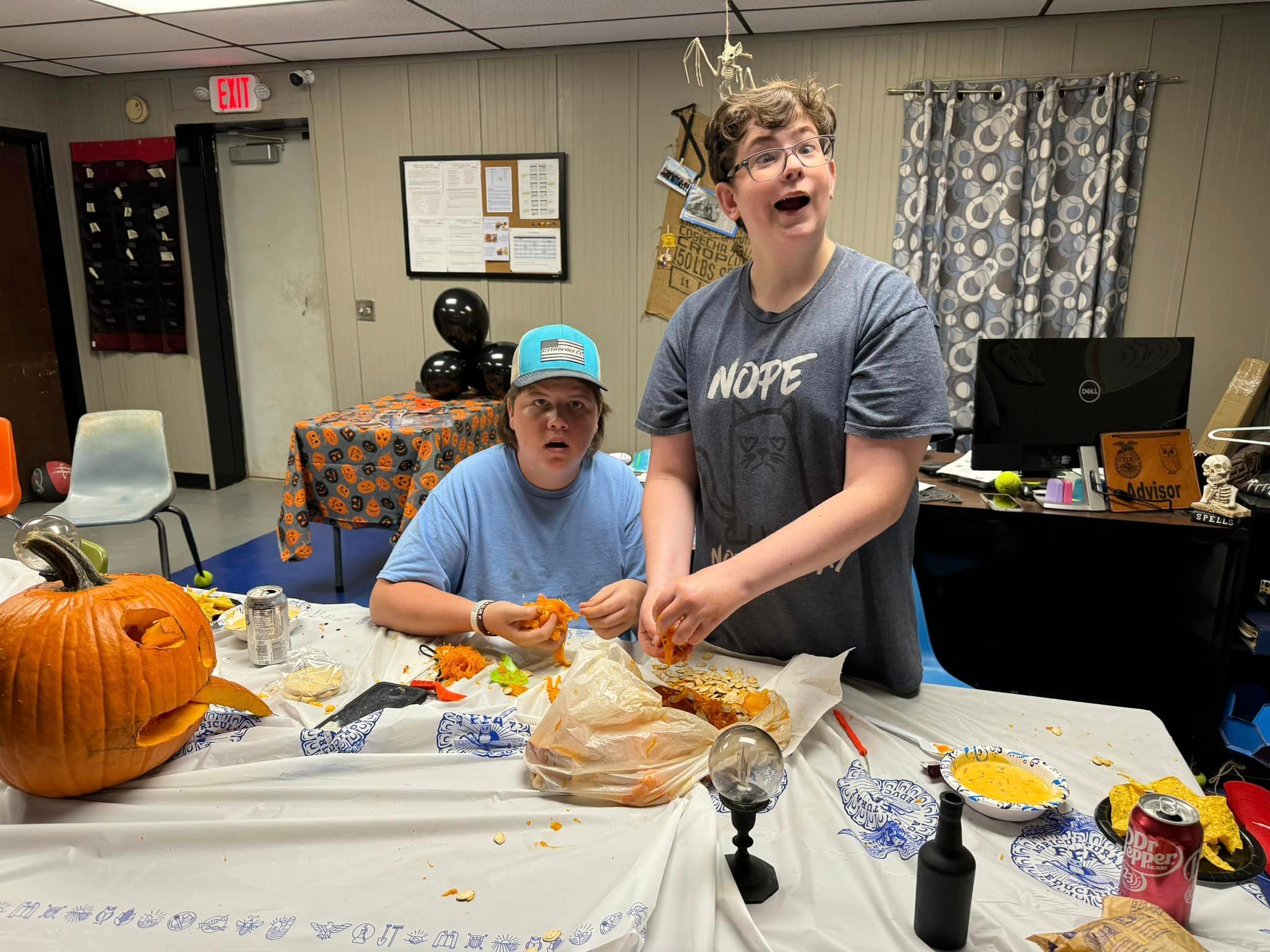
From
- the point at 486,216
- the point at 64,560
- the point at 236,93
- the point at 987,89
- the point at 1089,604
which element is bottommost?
the point at 1089,604

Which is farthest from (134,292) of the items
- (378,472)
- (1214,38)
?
(1214,38)

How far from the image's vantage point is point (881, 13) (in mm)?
4117

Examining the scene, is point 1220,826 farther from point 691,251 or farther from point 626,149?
point 626,149

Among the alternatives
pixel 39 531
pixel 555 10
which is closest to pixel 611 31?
pixel 555 10

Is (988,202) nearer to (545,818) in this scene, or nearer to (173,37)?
(545,818)

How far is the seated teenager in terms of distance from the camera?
1.79 metres

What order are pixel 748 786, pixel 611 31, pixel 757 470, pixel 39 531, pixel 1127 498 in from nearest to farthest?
pixel 748 786, pixel 39 531, pixel 757 470, pixel 1127 498, pixel 611 31

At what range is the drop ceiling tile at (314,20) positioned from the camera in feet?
13.3

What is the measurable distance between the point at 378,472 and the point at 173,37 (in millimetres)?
2928

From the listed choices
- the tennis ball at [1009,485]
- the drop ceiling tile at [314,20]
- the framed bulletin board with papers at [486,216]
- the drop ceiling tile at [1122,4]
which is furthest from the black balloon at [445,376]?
the drop ceiling tile at [1122,4]

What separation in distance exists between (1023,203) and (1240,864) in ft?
13.2

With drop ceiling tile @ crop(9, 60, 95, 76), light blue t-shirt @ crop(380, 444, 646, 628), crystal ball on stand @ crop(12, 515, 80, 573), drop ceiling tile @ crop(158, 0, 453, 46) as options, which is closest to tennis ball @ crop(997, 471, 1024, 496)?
light blue t-shirt @ crop(380, 444, 646, 628)

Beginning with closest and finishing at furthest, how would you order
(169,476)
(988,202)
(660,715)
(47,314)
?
1. (660,715)
2. (169,476)
3. (988,202)
4. (47,314)

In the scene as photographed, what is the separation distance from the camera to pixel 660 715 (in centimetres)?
117
